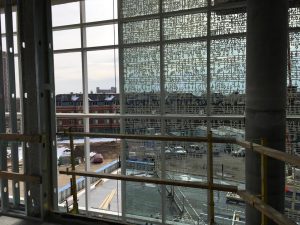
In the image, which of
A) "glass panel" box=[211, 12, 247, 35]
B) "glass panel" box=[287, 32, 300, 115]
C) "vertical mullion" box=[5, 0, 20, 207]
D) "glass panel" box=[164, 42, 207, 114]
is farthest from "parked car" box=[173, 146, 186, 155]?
"vertical mullion" box=[5, 0, 20, 207]

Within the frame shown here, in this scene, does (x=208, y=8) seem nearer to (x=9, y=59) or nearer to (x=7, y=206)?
(x=9, y=59)

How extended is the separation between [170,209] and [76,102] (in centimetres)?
327

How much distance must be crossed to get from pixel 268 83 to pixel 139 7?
3.73m

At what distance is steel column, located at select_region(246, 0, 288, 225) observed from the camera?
2.48m

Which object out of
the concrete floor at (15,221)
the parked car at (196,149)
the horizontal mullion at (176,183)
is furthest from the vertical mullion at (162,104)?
the concrete floor at (15,221)

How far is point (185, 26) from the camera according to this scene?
533cm

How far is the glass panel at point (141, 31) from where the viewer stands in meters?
5.59

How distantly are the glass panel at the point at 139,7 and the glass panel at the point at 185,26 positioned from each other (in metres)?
0.34

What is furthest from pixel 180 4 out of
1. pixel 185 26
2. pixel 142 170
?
pixel 142 170

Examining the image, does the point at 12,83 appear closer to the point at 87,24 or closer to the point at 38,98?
the point at 38,98

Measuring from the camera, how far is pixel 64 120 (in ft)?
22.9

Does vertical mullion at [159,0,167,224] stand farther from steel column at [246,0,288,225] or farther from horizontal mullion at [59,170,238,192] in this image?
steel column at [246,0,288,225]

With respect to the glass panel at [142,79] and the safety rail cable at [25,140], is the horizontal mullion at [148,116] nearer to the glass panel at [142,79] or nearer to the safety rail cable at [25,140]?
the glass panel at [142,79]

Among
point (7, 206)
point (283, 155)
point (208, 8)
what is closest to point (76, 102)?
point (208, 8)
